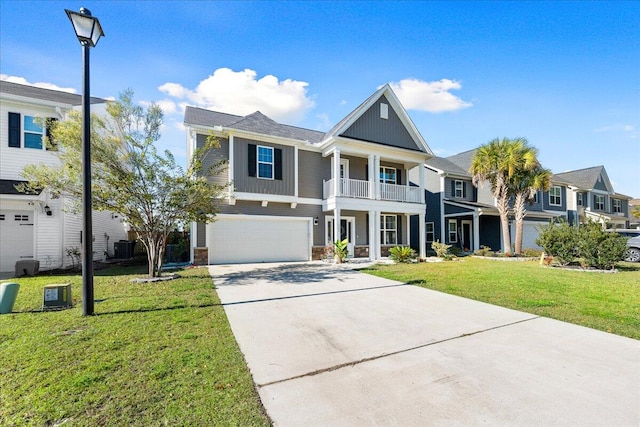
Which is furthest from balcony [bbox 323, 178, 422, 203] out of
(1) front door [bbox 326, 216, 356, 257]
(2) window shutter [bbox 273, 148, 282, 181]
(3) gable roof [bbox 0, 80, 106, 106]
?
(3) gable roof [bbox 0, 80, 106, 106]

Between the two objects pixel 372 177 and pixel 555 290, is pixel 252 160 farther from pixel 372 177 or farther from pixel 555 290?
pixel 555 290

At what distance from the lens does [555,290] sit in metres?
7.84

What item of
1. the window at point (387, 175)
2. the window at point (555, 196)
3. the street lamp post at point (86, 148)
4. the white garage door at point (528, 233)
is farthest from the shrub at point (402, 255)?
the window at point (555, 196)

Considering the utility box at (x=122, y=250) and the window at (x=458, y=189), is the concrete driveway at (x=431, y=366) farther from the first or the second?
the window at (x=458, y=189)

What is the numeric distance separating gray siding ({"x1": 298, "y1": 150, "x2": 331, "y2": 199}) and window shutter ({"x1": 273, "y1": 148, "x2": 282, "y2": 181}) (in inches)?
47.1

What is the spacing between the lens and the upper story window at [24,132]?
1117 cm

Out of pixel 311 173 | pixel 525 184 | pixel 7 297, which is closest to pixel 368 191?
pixel 311 173

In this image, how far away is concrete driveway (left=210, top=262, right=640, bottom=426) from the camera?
267 cm

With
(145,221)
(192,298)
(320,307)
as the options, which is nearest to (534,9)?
(320,307)

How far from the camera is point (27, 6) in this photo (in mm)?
7273

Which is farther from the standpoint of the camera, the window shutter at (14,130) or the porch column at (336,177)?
the porch column at (336,177)

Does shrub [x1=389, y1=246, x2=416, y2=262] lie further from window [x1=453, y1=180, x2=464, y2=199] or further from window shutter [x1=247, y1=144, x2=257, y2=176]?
window [x1=453, y1=180, x2=464, y2=199]

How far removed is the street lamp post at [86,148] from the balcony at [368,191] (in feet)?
33.9

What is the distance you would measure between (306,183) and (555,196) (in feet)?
83.4
